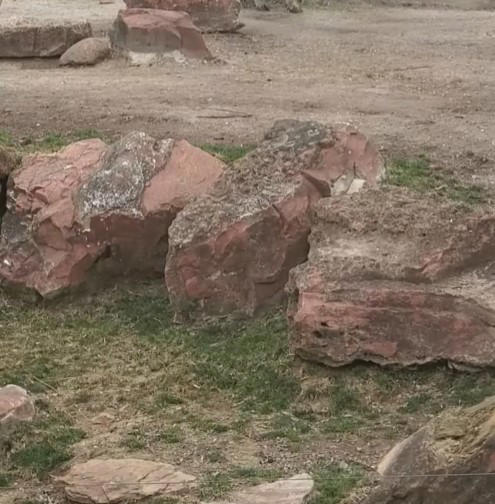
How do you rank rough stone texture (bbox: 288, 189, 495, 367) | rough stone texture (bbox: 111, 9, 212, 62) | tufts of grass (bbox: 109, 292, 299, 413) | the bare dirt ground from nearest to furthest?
rough stone texture (bbox: 288, 189, 495, 367), tufts of grass (bbox: 109, 292, 299, 413), the bare dirt ground, rough stone texture (bbox: 111, 9, 212, 62)

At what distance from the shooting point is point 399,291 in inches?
209

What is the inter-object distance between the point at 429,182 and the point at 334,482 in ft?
11.7

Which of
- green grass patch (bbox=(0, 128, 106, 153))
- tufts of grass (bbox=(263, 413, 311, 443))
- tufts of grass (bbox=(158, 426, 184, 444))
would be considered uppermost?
green grass patch (bbox=(0, 128, 106, 153))

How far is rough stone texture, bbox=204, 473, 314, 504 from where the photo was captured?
434 centimetres

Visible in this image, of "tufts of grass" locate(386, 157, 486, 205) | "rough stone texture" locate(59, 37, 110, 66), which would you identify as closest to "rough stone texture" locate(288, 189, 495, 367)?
"tufts of grass" locate(386, 157, 486, 205)

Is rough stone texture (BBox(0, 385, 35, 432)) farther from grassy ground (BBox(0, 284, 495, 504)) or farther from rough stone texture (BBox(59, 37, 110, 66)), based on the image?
rough stone texture (BBox(59, 37, 110, 66))

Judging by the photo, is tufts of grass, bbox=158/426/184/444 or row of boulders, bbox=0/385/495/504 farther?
tufts of grass, bbox=158/426/184/444

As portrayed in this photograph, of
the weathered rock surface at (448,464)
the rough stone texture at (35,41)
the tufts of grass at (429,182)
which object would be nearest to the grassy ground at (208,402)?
the weathered rock surface at (448,464)

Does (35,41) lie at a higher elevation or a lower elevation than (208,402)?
higher

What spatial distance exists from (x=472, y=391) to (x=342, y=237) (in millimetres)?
1014

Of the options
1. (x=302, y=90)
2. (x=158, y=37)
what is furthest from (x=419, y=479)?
(x=158, y=37)

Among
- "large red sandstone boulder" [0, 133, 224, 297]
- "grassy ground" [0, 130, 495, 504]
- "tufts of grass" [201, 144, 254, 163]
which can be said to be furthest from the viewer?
"tufts of grass" [201, 144, 254, 163]

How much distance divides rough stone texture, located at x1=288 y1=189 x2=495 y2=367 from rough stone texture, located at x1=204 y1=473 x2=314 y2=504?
3.11 ft

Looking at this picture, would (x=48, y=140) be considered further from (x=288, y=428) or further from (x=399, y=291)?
(x=288, y=428)
